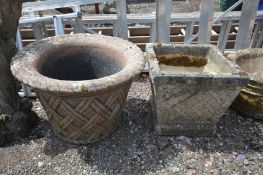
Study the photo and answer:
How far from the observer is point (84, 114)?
245 cm

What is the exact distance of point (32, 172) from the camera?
2.60 metres

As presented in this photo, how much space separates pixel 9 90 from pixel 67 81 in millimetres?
927

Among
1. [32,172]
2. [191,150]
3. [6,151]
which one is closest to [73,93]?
[32,172]

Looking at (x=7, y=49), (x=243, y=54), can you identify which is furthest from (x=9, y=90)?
(x=243, y=54)

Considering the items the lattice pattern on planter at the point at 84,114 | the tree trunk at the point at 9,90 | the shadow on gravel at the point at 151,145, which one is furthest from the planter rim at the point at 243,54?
the tree trunk at the point at 9,90

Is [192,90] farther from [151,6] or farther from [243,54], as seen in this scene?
[151,6]

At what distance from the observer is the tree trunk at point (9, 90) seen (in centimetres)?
257

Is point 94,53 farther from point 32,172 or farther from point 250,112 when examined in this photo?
point 250,112

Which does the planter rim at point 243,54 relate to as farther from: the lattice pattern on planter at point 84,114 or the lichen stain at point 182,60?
the lattice pattern on planter at point 84,114

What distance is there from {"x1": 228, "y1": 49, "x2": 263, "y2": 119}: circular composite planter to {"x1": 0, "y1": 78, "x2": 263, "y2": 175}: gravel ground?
0.64ft

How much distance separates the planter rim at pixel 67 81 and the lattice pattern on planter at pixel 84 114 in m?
0.19

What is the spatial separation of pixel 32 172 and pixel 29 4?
214cm

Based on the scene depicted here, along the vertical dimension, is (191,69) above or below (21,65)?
below

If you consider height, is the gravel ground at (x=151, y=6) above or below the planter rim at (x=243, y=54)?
below
